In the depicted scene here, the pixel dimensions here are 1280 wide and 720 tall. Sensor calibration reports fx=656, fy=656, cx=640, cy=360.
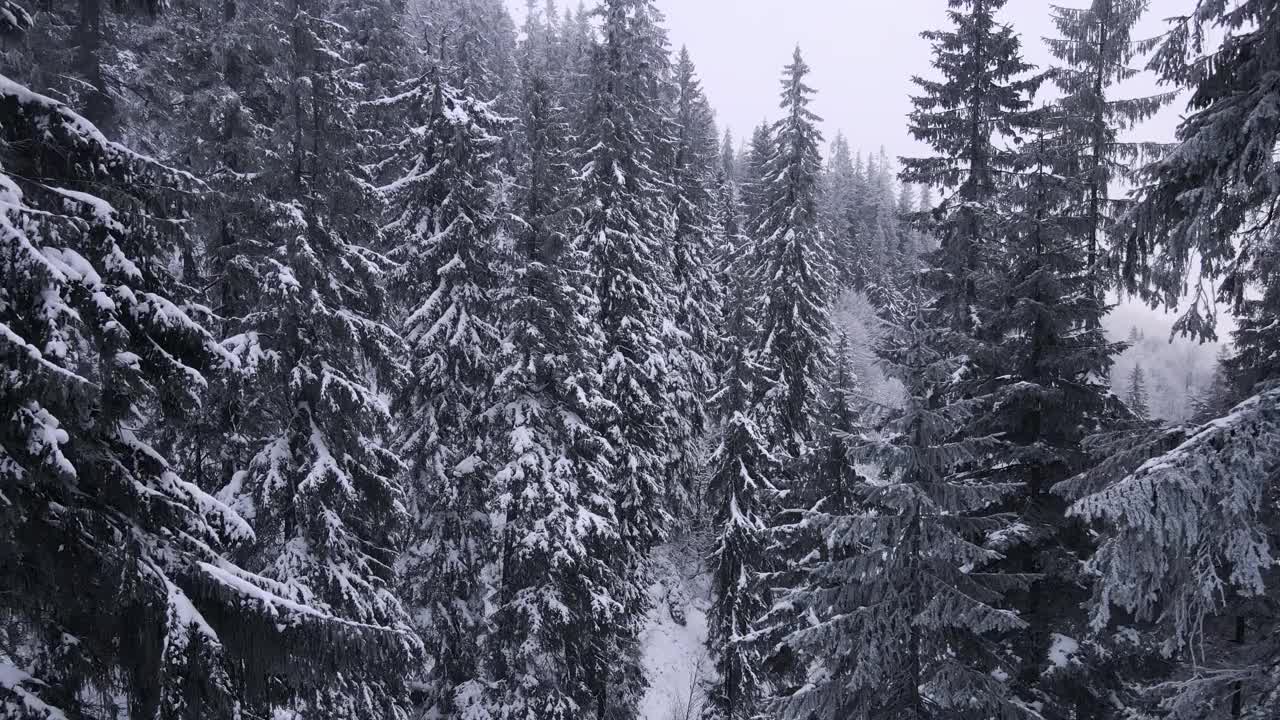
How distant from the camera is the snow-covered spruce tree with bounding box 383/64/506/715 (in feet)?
51.0

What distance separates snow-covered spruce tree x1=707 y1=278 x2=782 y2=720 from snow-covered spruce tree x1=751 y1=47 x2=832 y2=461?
4.31 feet

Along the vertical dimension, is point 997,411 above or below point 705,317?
below

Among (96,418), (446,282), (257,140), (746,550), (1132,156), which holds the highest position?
(1132,156)

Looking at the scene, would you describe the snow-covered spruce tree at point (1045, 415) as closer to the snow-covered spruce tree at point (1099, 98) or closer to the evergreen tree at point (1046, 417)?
the evergreen tree at point (1046, 417)

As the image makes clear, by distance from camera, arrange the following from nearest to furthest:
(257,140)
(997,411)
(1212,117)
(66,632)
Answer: (66,632), (1212,117), (997,411), (257,140)

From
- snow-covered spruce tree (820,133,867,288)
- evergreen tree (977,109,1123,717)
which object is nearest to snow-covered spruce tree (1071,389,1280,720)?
evergreen tree (977,109,1123,717)

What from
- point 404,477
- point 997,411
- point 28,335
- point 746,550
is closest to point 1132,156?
point 997,411

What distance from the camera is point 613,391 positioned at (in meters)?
18.0

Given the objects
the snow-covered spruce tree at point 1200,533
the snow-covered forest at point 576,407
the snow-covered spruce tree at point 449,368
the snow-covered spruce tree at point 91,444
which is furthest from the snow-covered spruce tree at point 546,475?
the snow-covered spruce tree at point 1200,533

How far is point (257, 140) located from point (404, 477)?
26.8 ft

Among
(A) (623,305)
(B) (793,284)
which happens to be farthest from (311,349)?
(B) (793,284)

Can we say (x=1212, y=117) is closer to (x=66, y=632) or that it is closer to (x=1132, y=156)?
(x=66, y=632)

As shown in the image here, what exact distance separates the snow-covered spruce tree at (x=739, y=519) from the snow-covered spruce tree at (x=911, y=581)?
833cm

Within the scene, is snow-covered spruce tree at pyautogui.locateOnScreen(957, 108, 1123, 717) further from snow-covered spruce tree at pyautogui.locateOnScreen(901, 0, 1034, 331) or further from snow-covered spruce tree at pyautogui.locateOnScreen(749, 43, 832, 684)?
snow-covered spruce tree at pyautogui.locateOnScreen(749, 43, 832, 684)
